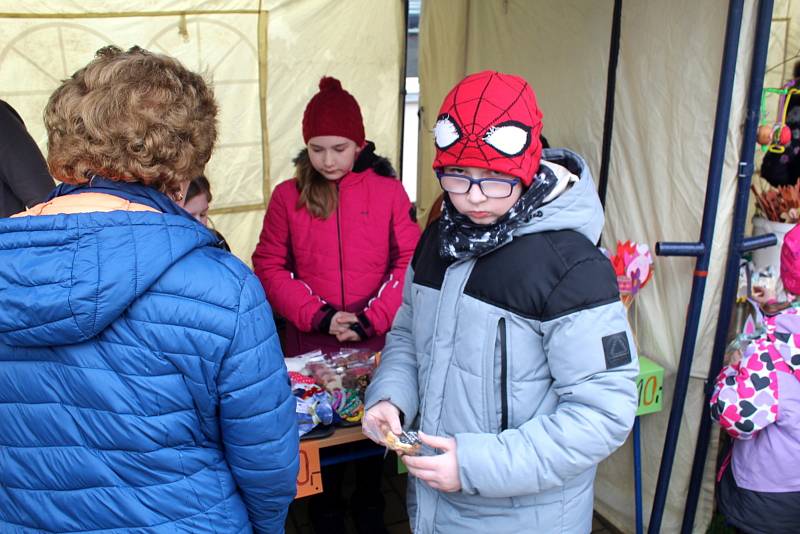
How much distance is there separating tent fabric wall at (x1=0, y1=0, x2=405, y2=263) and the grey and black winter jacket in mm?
2957

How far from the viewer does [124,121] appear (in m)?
1.13

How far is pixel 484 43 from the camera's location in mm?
3705

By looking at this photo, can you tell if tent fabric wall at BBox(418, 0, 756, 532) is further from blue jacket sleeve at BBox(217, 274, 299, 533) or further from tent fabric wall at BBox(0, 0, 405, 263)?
blue jacket sleeve at BBox(217, 274, 299, 533)

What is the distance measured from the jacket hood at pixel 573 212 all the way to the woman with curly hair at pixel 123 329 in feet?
2.03

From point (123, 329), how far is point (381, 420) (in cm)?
71

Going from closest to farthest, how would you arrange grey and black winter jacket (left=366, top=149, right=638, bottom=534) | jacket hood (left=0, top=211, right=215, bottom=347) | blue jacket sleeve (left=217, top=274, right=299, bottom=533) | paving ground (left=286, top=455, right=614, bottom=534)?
jacket hood (left=0, top=211, right=215, bottom=347) → blue jacket sleeve (left=217, top=274, right=299, bottom=533) → grey and black winter jacket (left=366, top=149, right=638, bottom=534) → paving ground (left=286, top=455, right=614, bottom=534)

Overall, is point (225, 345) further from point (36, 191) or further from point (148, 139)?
point (36, 191)

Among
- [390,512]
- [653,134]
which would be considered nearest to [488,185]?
[653,134]

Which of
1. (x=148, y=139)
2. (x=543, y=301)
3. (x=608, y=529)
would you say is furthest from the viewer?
(x=608, y=529)

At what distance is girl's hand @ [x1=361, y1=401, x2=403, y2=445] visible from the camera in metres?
1.60

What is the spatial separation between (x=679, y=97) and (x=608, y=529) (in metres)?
1.85

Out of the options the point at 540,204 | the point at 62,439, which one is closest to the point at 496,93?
the point at 540,204

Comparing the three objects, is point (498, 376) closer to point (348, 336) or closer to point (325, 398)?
point (325, 398)

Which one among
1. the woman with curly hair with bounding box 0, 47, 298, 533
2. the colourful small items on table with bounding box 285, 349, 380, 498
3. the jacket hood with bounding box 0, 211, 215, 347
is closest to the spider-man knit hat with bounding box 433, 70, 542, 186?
the woman with curly hair with bounding box 0, 47, 298, 533
